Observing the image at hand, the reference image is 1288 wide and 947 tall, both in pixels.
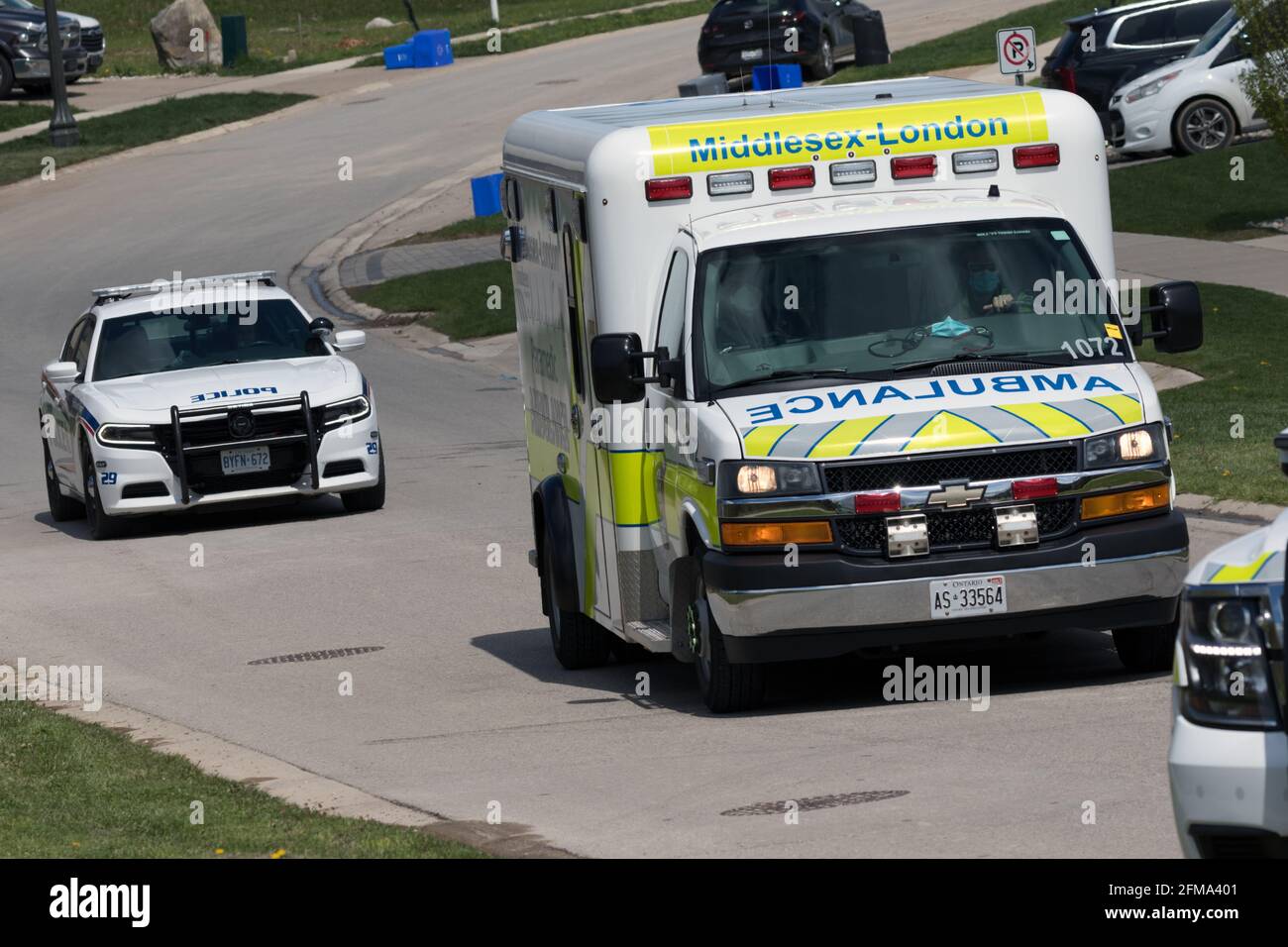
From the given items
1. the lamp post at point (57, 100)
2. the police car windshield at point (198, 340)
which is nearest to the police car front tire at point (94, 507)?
the police car windshield at point (198, 340)

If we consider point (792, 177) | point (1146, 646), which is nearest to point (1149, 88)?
point (792, 177)

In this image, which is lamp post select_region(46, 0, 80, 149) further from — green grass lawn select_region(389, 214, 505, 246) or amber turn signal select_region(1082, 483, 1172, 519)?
amber turn signal select_region(1082, 483, 1172, 519)

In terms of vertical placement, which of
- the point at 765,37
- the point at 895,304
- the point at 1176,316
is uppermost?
the point at 895,304

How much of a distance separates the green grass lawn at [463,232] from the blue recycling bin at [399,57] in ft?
59.9

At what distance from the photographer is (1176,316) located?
419 inches

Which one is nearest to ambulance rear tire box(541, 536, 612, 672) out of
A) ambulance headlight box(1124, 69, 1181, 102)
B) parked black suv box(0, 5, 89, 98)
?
ambulance headlight box(1124, 69, 1181, 102)

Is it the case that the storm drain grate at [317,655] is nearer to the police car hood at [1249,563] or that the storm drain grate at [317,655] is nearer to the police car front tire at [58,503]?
the police car front tire at [58,503]

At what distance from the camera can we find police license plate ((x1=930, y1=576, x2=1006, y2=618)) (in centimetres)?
980

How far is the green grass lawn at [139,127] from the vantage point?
144 ft

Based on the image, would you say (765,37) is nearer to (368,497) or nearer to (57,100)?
(57,100)

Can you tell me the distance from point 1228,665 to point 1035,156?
6.01m

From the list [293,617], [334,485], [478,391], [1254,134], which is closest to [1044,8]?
[1254,134]

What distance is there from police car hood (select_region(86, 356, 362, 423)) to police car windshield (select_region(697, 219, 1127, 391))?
811cm

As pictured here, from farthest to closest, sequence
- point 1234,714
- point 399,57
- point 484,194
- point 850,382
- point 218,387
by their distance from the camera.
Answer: point 399,57 < point 484,194 < point 218,387 < point 850,382 < point 1234,714
